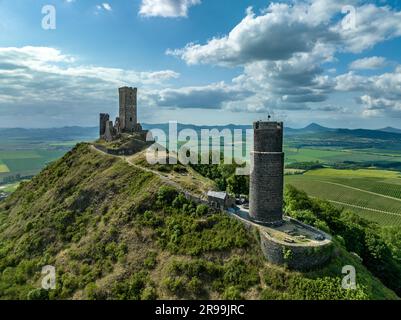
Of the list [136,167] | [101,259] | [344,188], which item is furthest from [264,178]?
[344,188]

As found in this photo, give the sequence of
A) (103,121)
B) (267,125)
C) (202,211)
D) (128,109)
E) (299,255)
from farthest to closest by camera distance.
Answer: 1. (103,121)
2. (128,109)
3. (202,211)
4. (267,125)
5. (299,255)

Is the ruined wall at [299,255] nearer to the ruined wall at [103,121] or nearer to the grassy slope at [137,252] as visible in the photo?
the grassy slope at [137,252]

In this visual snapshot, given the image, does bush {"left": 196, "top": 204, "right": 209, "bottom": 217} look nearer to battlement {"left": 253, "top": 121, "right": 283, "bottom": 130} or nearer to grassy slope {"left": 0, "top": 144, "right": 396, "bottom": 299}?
grassy slope {"left": 0, "top": 144, "right": 396, "bottom": 299}

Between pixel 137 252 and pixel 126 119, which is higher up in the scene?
pixel 126 119

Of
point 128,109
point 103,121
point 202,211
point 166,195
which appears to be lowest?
point 202,211

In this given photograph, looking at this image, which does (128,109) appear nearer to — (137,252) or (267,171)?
(137,252)

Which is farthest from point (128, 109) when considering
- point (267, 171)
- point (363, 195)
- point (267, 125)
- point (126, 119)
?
point (363, 195)
